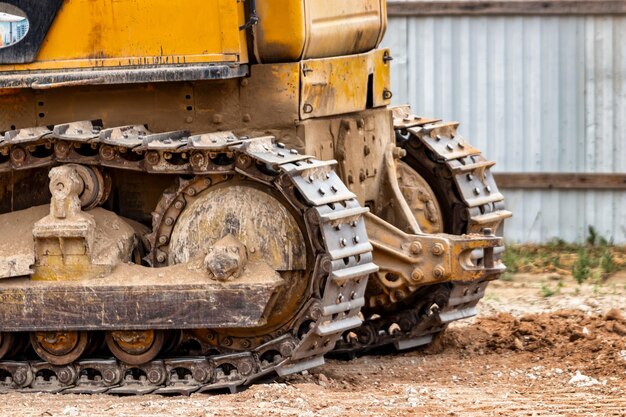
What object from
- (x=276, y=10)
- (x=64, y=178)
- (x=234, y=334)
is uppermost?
(x=276, y=10)

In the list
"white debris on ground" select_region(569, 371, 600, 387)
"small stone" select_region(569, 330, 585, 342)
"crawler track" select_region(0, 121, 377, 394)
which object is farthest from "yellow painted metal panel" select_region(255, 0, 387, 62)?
"white debris on ground" select_region(569, 371, 600, 387)

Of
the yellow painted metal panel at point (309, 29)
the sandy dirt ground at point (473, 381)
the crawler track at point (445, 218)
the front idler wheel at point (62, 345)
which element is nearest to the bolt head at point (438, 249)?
the sandy dirt ground at point (473, 381)

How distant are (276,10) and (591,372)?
3.27 meters

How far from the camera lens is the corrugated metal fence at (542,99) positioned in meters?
17.8

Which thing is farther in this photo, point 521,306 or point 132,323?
point 521,306

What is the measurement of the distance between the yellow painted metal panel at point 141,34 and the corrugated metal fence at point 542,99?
7187mm

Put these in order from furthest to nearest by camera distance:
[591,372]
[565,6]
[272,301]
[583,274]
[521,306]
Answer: [565,6] → [583,274] → [521,306] → [591,372] → [272,301]

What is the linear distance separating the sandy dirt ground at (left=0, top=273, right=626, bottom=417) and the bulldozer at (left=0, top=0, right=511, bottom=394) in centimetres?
38

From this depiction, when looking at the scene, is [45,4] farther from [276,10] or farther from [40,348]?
[40,348]

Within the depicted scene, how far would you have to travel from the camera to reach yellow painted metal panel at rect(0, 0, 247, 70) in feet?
36.3

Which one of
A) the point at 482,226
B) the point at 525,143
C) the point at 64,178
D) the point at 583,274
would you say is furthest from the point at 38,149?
the point at 525,143

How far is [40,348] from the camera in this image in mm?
11281

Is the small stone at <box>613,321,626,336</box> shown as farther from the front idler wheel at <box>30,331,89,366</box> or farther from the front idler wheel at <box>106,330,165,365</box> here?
the front idler wheel at <box>30,331,89,366</box>

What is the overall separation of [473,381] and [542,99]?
683 centimetres
